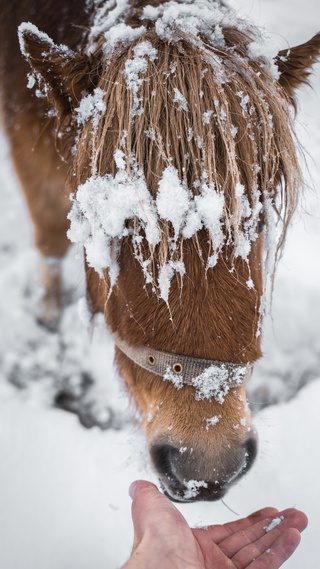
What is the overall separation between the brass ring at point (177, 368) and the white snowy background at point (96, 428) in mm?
653

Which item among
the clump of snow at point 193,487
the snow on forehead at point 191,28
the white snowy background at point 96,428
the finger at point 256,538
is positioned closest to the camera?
the clump of snow at point 193,487

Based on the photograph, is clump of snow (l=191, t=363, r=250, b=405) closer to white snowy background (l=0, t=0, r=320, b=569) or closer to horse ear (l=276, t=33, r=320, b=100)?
white snowy background (l=0, t=0, r=320, b=569)

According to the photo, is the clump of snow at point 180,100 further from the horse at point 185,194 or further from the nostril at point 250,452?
the nostril at point 250,452

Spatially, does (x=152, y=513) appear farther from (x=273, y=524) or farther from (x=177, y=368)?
(x=273, y=524)

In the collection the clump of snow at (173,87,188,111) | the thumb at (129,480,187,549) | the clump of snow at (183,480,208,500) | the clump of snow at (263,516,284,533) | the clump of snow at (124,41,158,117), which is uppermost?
the clump of snow at (124,41,158,117)

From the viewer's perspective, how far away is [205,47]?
1.60 meters

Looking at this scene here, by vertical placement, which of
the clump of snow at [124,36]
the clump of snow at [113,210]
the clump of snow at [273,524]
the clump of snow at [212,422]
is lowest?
the clump of snow at [273,524]

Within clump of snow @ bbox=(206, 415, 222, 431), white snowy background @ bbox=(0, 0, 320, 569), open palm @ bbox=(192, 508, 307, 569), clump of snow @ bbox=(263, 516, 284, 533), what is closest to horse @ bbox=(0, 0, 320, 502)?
clump of snow @ bbox=(206, 415, 222, 431)

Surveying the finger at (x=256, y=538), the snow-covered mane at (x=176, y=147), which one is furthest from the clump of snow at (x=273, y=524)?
the snow-covered mane at (x=176, y=147)

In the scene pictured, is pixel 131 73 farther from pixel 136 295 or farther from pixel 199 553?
pixel 199 553

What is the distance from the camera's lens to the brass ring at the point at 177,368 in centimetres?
156

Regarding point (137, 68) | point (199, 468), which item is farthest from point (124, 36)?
point (199, 468)

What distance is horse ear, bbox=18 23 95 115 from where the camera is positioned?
148 centimetres

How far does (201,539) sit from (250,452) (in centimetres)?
46
